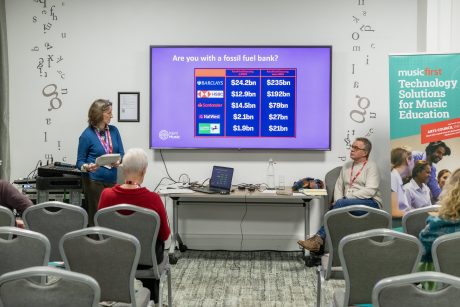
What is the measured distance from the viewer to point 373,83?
5949mm

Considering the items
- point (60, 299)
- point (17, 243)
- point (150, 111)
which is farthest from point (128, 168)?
point (150, 111)

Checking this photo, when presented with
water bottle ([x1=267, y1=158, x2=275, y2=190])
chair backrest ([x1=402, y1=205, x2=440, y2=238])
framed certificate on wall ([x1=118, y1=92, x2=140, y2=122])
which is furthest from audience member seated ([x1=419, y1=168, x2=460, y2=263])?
framed certificate on wall ([x1=118, y1=92, x2=140, y2=122])

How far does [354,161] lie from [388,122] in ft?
2.18

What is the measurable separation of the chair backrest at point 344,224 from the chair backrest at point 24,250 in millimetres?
1744

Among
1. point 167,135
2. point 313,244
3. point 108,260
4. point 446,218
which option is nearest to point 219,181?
A: point 167,135

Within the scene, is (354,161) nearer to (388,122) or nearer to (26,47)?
(388,122)

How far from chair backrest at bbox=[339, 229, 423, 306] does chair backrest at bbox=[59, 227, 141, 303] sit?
1.07 metres

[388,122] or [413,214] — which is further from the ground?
[388,122]

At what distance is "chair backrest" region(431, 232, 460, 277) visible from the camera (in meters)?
2.62

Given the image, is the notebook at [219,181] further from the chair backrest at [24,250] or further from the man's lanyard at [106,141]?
the chair backrest at [24,250]

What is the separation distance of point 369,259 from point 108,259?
4.35 ft

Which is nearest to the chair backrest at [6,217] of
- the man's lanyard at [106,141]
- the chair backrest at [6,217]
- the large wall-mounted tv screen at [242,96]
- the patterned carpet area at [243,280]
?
the chair backrest at [6,217]

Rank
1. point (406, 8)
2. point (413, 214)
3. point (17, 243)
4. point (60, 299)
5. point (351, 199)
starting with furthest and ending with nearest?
1. point (406, 8)
2. point (351, 199)
3. point (413, 214)
4. point (17, 243)
5. point (60, 299)

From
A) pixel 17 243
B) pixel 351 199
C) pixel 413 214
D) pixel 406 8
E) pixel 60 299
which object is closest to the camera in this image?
pixel 60 299
